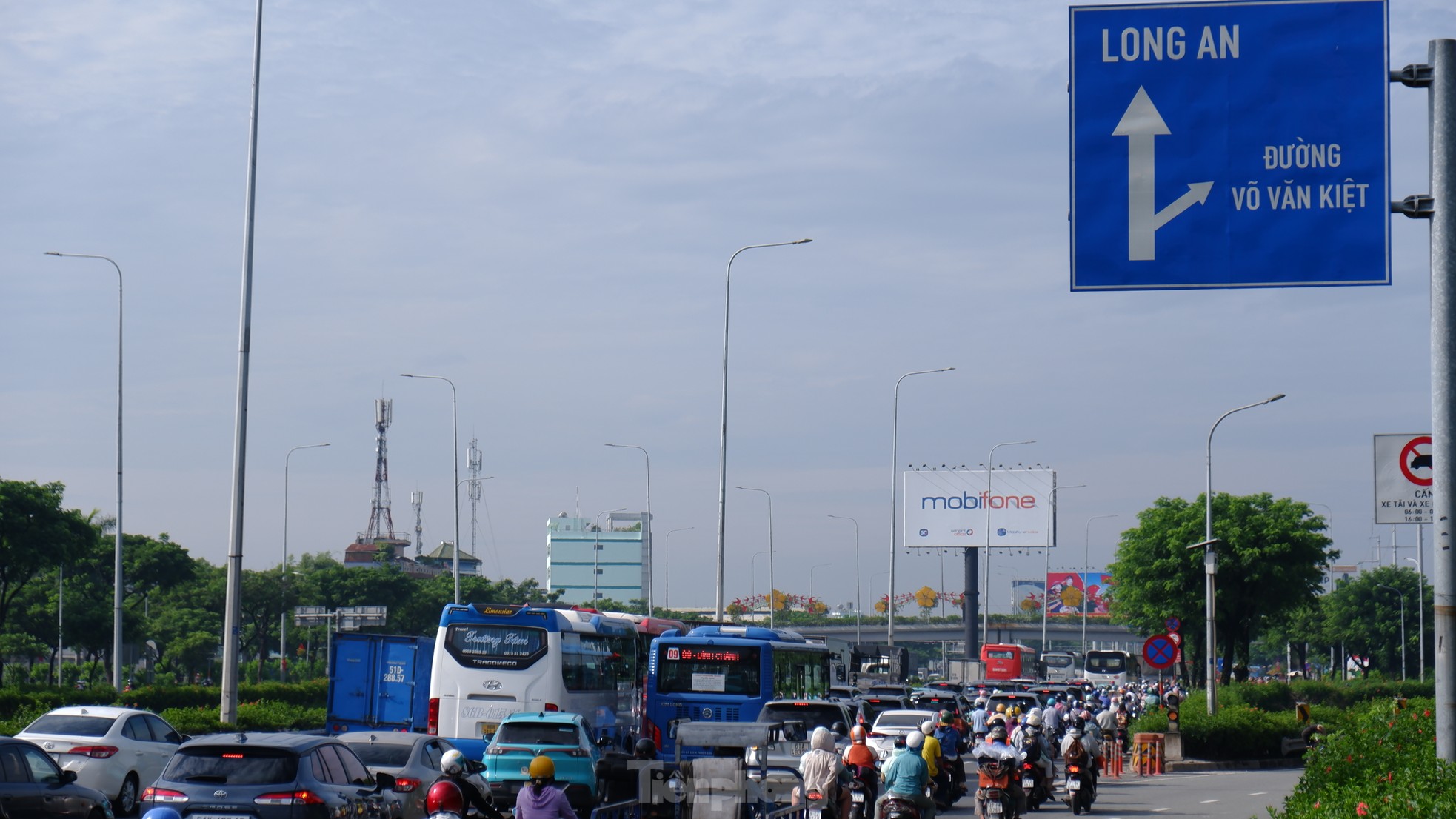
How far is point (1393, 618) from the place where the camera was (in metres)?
94.1

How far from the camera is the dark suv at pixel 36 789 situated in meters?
15.2

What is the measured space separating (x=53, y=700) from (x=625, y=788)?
22.2m

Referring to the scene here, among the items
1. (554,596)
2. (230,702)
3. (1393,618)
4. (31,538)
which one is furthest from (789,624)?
(230,702)

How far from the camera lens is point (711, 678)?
2986cm

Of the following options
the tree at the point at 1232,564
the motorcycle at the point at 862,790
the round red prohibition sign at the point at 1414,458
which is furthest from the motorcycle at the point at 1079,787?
the tree at the point at 1232,564

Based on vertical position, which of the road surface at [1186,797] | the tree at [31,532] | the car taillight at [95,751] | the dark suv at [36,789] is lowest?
the road surface at [1186,797]

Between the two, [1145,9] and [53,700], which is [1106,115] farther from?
[53,700]

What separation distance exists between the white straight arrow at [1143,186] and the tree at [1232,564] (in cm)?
5663

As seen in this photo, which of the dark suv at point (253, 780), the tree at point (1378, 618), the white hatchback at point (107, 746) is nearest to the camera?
the dark suv at point (253, 780)

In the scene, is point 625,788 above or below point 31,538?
→ below

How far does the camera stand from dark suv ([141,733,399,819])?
1393 centimetres

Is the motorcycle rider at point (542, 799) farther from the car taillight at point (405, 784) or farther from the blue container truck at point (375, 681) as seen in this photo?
the blue container truck at point (375, 681)

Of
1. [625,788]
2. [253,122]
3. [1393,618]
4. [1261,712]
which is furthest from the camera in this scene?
[1393,618]

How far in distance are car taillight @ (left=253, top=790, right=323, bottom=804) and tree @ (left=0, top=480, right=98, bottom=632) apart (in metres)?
36.8
